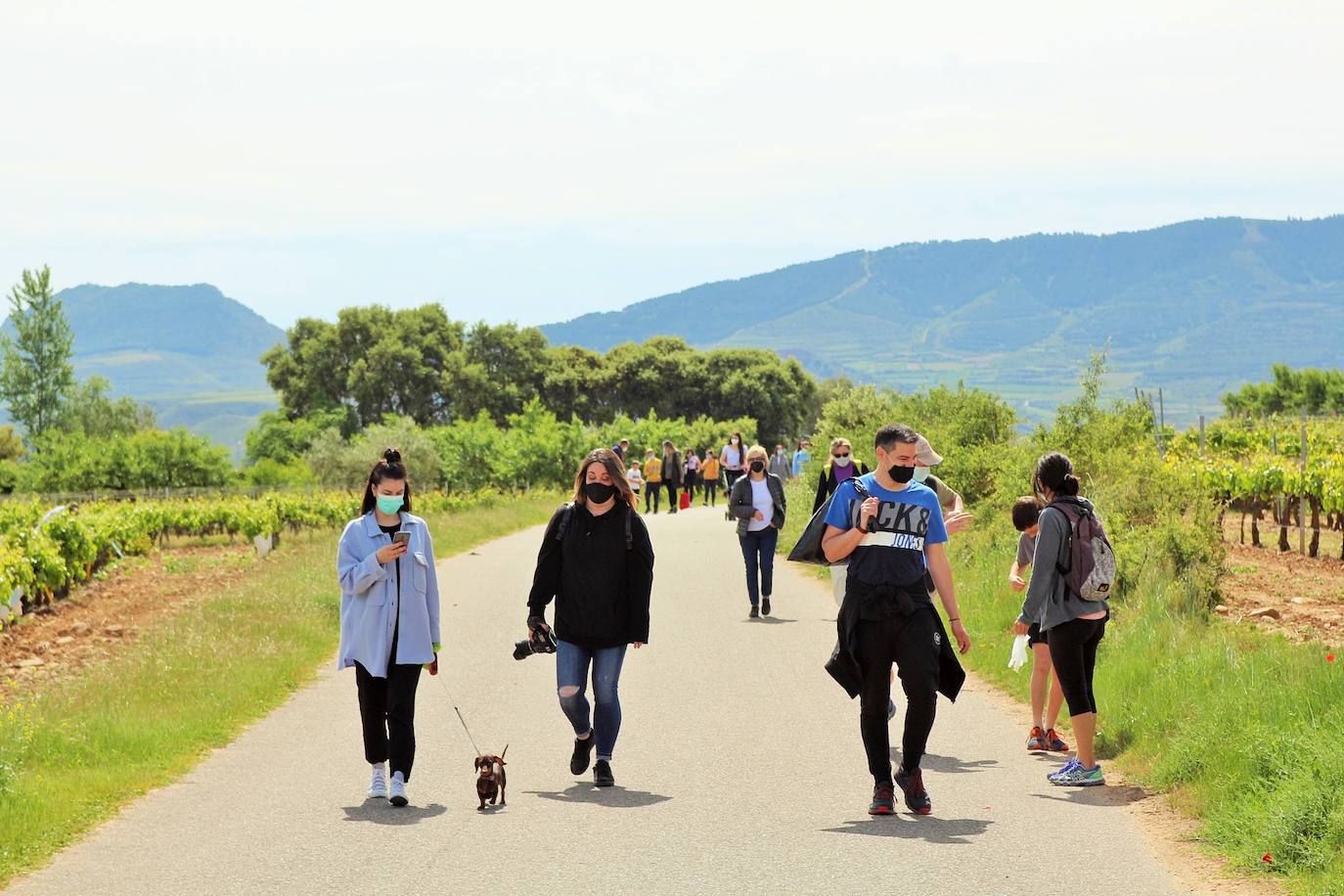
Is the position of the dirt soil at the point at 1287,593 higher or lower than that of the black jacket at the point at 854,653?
lower

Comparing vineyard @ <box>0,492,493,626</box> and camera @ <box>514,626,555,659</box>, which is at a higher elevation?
camera @ <box>514,626,555,659</box>

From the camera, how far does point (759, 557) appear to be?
55.0ft

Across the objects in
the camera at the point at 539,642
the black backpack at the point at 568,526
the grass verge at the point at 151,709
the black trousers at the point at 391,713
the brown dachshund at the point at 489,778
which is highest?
the black backpack at the point at 568,526

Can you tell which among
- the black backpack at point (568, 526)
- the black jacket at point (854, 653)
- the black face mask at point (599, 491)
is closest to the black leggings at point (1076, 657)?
the black jacket at point (854, 653)

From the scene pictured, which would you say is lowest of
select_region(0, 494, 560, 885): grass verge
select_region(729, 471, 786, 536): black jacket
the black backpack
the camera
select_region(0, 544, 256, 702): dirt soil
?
select_region(0, 544, 256, 702): dirt soil

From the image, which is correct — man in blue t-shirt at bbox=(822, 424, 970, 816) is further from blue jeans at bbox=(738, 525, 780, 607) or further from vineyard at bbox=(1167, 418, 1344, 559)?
vineyard at bbox=(1167, 418, 1344, 559)

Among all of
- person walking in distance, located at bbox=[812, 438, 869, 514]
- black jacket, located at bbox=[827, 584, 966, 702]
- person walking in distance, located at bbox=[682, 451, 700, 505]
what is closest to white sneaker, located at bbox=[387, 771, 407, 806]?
black jacket, located at bbox=[827, 584, 966, 702]

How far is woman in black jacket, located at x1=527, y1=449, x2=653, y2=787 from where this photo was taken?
27.6 ft

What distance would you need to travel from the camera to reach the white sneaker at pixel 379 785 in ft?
25.9

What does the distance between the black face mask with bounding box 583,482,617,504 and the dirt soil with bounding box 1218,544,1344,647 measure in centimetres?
732

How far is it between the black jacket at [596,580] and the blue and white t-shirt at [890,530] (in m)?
1.37

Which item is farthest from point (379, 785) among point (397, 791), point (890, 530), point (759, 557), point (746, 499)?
point (759, 557)

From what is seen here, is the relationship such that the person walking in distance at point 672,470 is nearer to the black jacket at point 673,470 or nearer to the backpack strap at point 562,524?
the black jacket at point 673,470

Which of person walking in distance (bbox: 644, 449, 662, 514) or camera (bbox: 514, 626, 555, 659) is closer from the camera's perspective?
camera (bbox: 514, 626, 555, 659)
